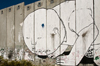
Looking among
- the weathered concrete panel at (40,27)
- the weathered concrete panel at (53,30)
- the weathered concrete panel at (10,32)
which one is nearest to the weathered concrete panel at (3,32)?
the weathered concrete panel at (10,32)

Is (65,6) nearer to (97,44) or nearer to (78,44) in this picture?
(78,44)

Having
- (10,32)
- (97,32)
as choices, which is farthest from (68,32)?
(10,32)

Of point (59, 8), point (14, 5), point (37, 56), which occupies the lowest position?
point (37, 56)

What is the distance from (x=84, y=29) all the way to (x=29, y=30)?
2.68 m

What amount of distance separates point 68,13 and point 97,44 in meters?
1.66

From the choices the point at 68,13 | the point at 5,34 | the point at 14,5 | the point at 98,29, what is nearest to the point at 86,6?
the point at 68,13

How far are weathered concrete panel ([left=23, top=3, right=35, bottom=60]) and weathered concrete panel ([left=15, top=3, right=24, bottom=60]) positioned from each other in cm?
29

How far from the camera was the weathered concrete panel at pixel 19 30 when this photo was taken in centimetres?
527

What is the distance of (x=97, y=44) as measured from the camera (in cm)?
354

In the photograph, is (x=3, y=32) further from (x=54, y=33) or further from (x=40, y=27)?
(x=54, y=33)

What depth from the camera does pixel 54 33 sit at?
4332mm

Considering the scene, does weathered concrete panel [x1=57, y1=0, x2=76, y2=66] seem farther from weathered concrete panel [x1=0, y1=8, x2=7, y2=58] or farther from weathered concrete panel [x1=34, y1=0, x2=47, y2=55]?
weathered concrete panel [x1=0, y1=8, x2=7, y2=58]

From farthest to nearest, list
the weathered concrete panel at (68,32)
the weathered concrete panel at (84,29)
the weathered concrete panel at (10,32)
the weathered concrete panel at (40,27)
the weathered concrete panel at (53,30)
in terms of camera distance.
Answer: the weathered concrete panel at (10,32)
the weathered concrete panel at (40,27)
the weathered concrete panel at (53,30)
the weathered concrete panel at (68,32)
the weathered concrete panel at (84,29)

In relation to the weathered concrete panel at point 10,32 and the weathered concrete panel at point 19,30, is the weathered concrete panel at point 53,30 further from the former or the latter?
the weathered concrete panel at point 10,32
